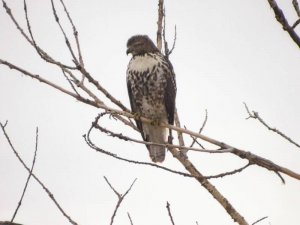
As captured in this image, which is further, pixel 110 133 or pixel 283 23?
pixel 110 133

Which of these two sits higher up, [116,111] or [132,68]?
[132,68]

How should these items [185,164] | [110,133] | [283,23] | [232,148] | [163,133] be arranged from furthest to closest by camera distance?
[163,133] → [185,164] → [110,133] → [232,148] → [283,23]

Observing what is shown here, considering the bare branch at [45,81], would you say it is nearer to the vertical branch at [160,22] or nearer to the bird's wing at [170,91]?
the vertical branch at [160,22]

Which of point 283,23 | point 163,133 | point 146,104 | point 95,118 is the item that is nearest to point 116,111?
point 95,118

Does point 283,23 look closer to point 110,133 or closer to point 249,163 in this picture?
point 249,163

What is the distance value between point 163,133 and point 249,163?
14.3ft

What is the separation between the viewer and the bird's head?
235 inches

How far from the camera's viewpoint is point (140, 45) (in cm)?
607

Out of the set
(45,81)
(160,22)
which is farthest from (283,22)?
(160,22)

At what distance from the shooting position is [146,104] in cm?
577

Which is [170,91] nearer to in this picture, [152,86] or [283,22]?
[152,86]

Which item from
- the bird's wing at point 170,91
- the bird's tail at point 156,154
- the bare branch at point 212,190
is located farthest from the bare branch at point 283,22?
the bird's tail at point 156,154

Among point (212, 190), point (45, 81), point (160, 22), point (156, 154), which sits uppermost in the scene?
point (160, 22)

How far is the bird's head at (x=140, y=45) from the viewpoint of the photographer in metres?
5.97
